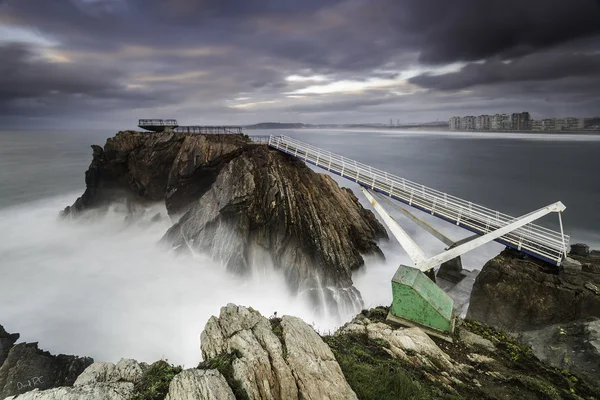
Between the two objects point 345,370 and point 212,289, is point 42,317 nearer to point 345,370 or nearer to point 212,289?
point 212,289

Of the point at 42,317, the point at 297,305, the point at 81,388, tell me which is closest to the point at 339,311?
the point at 297,305

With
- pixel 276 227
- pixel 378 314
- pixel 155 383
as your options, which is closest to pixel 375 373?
pixel 378 314

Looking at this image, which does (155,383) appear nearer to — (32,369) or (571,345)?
(32,369)

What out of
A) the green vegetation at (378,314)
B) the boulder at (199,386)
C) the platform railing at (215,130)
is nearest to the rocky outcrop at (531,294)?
the green vegetation at (378,314)

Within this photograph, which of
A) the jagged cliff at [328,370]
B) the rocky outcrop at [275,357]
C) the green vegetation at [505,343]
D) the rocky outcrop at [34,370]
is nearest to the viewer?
the jagged cliff at [328,370]

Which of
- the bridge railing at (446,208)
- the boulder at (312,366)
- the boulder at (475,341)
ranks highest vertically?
the bridge railing at (446,208)

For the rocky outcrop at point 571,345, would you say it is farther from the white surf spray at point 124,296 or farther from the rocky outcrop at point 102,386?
the rocky outcrop at point 102,386

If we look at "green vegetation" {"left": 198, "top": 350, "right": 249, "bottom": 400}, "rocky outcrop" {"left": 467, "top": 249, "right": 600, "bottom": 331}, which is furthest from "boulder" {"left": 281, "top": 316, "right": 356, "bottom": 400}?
"rocky outcrop" {"left": 467, "top": 249, "right": 600, "bottom": 331}
